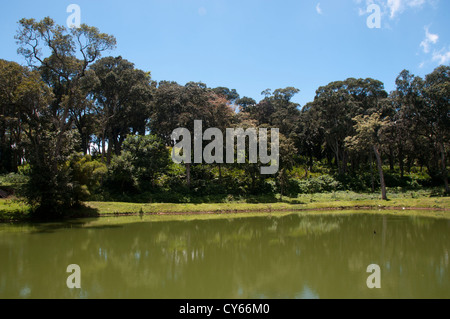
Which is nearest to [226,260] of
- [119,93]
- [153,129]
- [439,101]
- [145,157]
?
[145,157]

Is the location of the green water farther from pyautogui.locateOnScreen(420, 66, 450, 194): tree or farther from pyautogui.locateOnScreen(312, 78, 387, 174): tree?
pyautogui.locateOnScreen(312, 78, 387, 174): tree

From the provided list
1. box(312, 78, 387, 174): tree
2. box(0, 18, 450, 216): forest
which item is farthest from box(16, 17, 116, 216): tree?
box(312, 78, 387, 174): tree

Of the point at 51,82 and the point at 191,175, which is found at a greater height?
the point at 51,82

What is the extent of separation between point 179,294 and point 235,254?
195 inches

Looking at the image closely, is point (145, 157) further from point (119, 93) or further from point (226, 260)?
point (226, 260)

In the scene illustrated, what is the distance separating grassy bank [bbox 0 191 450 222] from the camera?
81.4ft

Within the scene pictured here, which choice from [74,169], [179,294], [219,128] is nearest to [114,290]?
[179,294]

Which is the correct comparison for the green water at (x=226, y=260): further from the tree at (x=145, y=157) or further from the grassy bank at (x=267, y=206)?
the tree at (x=145, y=157)

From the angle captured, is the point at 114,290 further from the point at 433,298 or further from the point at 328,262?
the point at 433,298

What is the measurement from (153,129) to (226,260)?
2594cm

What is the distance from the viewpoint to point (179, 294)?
787 cm

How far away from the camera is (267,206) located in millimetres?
28766

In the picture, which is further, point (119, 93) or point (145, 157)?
point (119, 93)

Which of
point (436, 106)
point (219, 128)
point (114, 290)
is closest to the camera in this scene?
point (114, 290)
